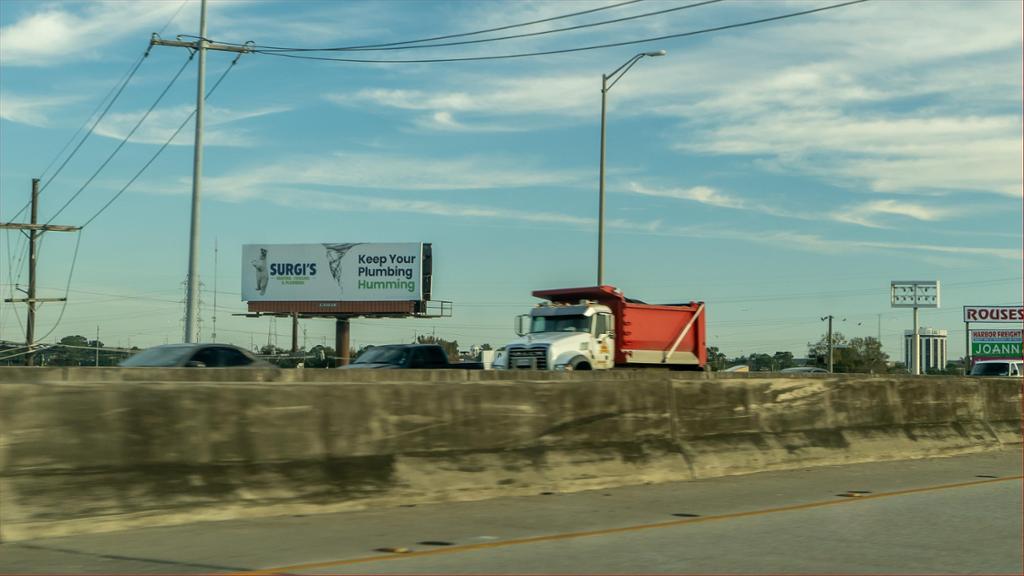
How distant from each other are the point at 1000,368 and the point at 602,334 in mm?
20851

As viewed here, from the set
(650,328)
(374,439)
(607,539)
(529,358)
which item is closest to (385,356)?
(529,358)

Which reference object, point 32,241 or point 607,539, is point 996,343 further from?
point 607,539

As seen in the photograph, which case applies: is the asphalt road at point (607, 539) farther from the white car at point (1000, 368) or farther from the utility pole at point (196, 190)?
the white car at point (1000, 368)

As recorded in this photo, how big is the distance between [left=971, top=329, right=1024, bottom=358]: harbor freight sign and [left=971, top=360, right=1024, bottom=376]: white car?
6580 cm

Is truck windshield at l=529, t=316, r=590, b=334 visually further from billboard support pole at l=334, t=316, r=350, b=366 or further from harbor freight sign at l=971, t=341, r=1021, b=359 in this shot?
harbor freight sign at l=971, t=341, r=1021, b=359

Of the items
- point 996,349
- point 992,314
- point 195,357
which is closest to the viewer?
point 195,357

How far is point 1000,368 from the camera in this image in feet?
146

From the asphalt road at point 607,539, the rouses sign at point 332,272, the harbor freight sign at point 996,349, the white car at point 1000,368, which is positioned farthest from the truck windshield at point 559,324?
the harbor freight sign at point 996,349

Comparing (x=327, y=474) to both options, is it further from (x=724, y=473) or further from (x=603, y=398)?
(x=724, y=473)

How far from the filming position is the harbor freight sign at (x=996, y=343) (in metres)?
108

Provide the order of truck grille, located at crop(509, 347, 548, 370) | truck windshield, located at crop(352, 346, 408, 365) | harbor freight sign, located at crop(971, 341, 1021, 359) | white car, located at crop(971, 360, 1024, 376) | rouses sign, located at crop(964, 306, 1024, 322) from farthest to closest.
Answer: rouses sign, located at crop(964, 306, 1024, 322) < harbor freight sign, located at crop(971, 341, 1021, 359) < white car, located at crop(971, 360, 1024, 376) < truck windshield, located at crop(352, 346, 408, 365) < truck grille, located at crop(509, 347, 548, 370)

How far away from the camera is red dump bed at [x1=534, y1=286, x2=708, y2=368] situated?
32938 mm

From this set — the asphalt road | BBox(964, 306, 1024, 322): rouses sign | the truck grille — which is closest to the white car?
the truck grille

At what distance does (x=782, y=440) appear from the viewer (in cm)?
1505
